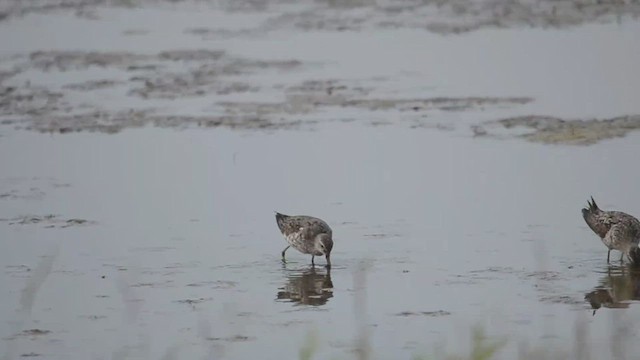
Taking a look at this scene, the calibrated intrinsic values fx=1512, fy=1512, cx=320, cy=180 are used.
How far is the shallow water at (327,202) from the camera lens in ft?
34.0

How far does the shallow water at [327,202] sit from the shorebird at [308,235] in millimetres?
202

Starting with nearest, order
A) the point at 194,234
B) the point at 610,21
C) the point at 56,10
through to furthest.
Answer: the point at 194,234
the point at 610,21
the point at 56,10

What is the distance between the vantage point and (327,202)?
1438 centimetres

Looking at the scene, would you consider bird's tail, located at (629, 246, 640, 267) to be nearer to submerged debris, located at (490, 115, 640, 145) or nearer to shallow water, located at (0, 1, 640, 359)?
shallow water, located at (0, 1, 640, 359)

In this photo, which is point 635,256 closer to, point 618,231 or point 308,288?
point 618,231

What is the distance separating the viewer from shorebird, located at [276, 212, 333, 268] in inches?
475

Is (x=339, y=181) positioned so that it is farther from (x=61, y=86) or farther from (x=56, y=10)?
(x=56, y=10)

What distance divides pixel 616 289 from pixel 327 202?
3988mm

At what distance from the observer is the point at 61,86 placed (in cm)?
2088

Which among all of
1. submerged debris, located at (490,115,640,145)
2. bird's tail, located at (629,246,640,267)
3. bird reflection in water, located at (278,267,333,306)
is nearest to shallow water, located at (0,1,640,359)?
bird reflection in water, located at (278,267,333,306)

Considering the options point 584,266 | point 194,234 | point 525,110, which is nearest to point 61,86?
point 525,110

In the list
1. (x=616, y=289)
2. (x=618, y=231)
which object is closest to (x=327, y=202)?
(x=618, y=231)

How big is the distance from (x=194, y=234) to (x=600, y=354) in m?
4.90

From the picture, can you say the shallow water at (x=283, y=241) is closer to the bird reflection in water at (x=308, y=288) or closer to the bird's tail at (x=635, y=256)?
the bird reflection in water at (x=308, y=288)
